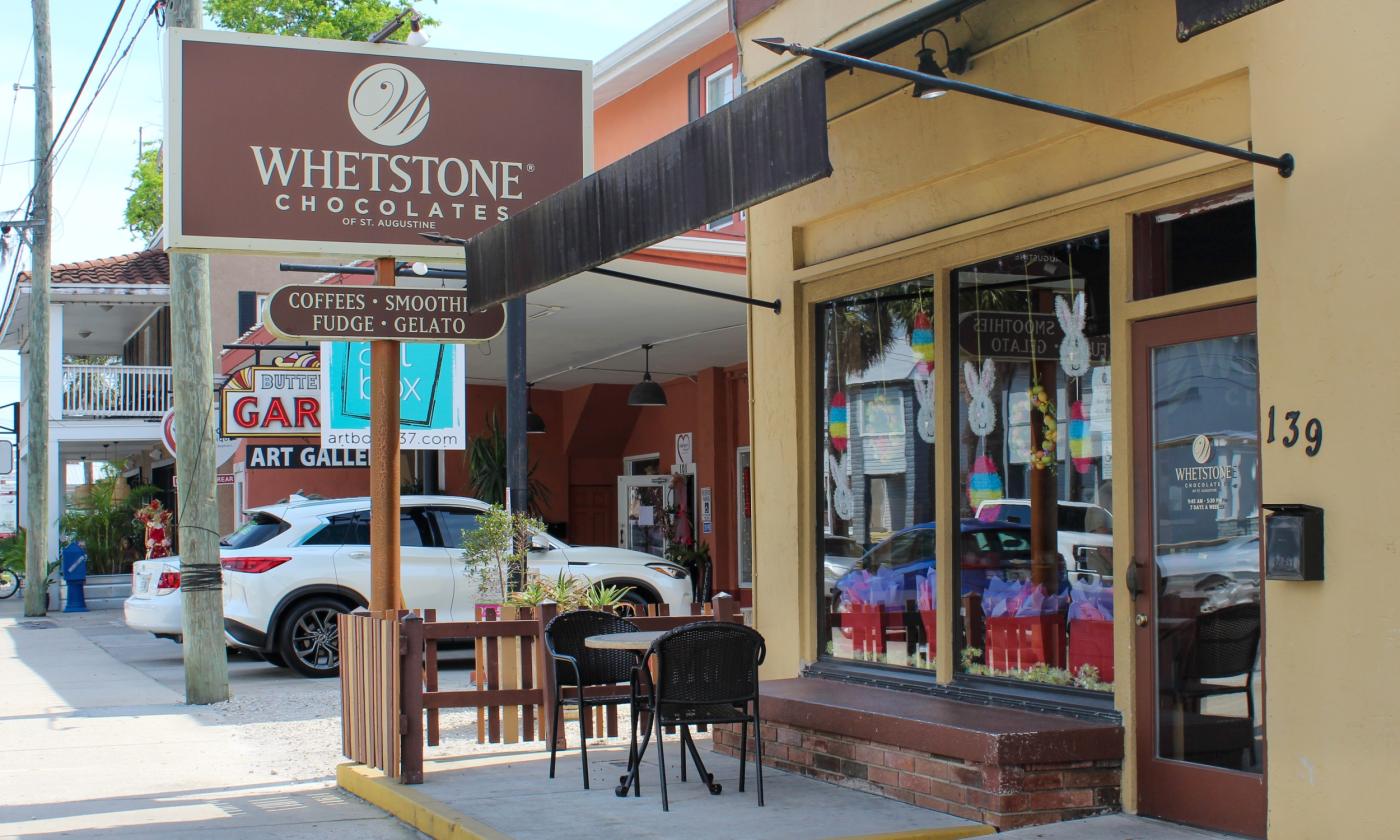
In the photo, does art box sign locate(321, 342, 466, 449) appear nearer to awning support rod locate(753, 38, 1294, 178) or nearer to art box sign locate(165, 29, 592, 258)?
art box sign locate(165, 29, 592, 258)

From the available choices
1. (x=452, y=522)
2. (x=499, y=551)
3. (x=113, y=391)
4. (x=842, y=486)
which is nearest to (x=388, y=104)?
(x=842, y=486)

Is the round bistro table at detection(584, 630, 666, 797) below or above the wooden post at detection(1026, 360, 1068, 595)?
below

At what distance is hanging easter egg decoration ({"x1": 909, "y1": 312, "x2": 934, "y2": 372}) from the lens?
8336 millimetres

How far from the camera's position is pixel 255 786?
8.72 meters

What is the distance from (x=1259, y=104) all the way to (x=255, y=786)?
6766mm

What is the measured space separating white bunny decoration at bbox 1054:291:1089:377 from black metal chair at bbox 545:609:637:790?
9.79 ft

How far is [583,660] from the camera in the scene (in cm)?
865

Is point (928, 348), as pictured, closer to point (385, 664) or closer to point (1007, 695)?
point (1007, 695)

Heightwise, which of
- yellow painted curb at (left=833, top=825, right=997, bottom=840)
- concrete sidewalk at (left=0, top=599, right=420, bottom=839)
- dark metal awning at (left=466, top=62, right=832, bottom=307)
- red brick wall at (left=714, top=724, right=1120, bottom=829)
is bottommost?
concrete sidewalk at (left=0, top=599, right=420, bottom=839)

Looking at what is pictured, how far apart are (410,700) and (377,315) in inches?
102

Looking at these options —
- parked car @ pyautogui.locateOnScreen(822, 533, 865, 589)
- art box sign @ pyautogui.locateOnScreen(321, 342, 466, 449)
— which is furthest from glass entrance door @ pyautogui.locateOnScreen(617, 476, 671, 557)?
parked car @ pyautogui.locateOnScreen(822, 533, 865, 589)

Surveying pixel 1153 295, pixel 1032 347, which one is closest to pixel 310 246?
pixel 1032 347

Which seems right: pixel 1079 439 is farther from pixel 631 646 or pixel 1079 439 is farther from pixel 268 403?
pixel 268 403

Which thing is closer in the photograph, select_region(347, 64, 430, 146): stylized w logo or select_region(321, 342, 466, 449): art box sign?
select_region(347, 64, 430, 146): stylized w logo
